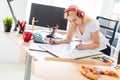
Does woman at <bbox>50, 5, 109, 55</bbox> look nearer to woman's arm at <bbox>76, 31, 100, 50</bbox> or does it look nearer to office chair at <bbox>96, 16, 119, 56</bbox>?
woman's arm at <bbox>76, 31, 100, 50</bbox>

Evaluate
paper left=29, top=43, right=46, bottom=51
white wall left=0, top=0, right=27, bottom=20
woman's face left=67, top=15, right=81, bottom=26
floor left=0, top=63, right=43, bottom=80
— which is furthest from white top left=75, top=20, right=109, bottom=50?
white wall left=0, top=0, right=27, bottom=20

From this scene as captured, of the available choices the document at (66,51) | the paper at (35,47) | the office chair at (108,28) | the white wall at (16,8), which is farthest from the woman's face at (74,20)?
the white wall at (16,8)

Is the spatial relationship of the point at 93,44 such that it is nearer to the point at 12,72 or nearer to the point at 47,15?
the point at 47,15

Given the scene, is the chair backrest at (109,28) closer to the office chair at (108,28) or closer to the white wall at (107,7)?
the office chair at (108,28)

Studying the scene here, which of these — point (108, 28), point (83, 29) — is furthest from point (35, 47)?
point (108, 28)

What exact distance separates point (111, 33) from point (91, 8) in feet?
4.26

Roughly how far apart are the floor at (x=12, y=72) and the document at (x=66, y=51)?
121cm

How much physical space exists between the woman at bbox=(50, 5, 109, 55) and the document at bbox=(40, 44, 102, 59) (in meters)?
0.08

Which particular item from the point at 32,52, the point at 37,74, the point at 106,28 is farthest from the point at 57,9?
the point at 37,74

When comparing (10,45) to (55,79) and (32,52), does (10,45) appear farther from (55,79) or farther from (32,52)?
(55,79)

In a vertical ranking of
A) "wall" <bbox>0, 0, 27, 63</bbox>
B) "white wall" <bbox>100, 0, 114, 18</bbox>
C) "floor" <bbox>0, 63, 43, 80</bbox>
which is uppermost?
"white wall" <bbox>100, 0, 114, 18</bbox>

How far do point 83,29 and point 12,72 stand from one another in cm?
154

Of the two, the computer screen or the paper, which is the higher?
the computer screen

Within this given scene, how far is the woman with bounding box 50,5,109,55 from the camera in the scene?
6.98 feet
